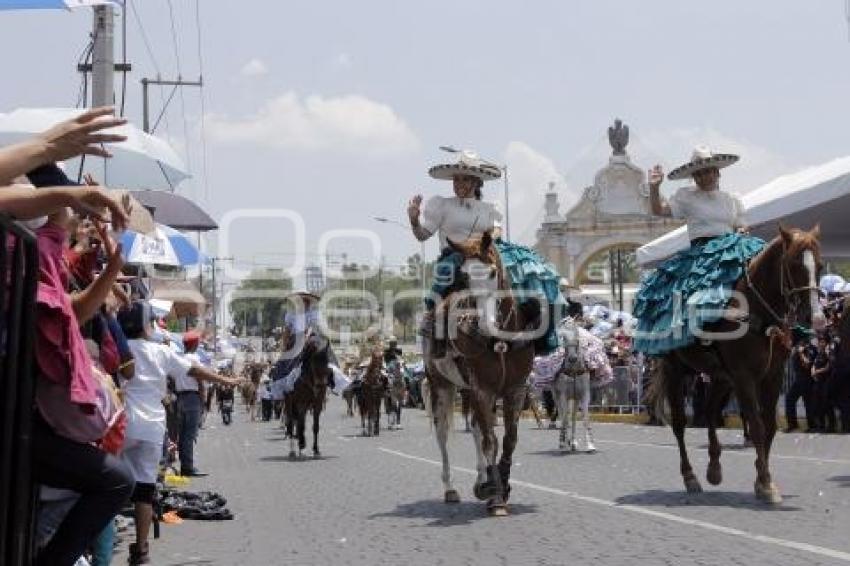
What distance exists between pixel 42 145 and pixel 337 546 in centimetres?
570

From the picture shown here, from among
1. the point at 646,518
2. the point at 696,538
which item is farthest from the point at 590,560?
the point at 646,518

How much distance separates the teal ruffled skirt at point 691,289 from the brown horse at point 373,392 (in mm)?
16763

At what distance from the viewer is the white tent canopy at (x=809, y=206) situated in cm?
1888

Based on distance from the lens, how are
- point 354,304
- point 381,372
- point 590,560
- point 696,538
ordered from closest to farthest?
point 590,560 → point 696,538 → point 381,372 → point 354,304

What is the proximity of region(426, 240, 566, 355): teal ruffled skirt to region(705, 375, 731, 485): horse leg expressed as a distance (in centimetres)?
170

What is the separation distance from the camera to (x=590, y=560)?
788 centimetres

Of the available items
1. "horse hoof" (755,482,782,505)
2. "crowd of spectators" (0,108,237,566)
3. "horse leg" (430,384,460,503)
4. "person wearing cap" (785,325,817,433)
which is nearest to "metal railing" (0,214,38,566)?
"crowd of spectators" (0,108,237,566)

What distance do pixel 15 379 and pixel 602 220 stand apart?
260ft

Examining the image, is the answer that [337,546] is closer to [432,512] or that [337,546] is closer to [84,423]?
[432,512]

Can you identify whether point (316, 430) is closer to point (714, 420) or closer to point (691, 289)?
point (714, 420)

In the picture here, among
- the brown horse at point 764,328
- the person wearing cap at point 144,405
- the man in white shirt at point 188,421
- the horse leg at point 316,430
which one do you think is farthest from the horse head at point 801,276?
the horse leg at point 316,430

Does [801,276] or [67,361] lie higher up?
[801,276]

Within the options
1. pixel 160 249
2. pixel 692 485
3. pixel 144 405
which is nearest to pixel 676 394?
pixel 692 485

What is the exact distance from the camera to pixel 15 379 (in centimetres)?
380
